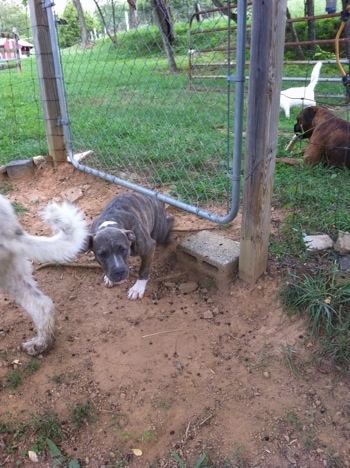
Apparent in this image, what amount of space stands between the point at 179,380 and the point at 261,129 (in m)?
1.60

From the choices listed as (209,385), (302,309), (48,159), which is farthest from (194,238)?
(48,159)

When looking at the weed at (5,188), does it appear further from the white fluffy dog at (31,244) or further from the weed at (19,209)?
the white fluffy dog at (31,244)

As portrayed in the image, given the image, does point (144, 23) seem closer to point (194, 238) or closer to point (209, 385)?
point (194, 238)

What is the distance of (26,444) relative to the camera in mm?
2184

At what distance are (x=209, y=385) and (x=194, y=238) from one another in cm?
132

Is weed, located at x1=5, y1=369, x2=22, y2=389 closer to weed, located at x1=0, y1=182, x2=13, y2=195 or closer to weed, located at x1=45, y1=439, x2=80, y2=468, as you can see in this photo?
weed, located at x1=45, y1=439, x2=80, y2=468

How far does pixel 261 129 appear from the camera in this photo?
2.57 metres

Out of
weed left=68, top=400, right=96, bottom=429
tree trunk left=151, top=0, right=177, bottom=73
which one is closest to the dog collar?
weed left=68, top=400, right=96, bottom=429

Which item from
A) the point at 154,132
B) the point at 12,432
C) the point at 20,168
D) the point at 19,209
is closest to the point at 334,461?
the point at 12,432

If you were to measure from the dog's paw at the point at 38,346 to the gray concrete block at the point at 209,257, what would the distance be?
1.23 m

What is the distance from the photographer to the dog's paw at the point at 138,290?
326 cm

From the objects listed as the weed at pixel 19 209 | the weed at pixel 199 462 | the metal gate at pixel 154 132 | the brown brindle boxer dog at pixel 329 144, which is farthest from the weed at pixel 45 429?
the brown brindle boxer dog at pixel 329 144

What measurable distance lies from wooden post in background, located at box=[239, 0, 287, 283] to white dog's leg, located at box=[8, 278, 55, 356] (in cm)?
137

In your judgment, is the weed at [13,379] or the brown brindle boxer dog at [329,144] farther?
the brown brindle boxer dog at [329,144]
